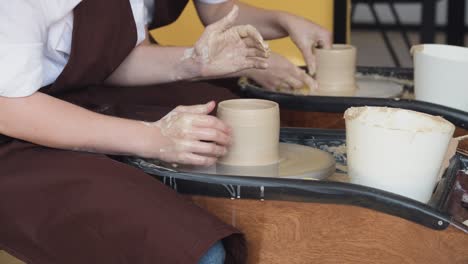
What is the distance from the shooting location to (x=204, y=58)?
166 centimetres

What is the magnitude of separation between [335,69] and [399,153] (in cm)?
83

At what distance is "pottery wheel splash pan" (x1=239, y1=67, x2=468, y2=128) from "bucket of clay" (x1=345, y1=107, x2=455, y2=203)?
0.45 meters

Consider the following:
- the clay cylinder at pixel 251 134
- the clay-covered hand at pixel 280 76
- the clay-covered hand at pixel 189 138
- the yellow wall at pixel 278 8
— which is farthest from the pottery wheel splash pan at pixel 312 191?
the yellow wall at pixel 278 8

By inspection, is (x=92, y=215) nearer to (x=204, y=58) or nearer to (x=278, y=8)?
(x=204, y=58)

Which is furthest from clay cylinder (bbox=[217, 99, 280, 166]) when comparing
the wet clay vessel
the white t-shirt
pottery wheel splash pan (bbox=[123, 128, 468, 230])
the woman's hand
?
the woman's hand

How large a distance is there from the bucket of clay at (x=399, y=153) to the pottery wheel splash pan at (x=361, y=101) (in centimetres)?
45

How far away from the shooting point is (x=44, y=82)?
152 centimetres

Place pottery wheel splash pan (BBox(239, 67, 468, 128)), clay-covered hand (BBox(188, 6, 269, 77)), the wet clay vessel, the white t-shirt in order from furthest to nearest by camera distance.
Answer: pottery wheel splash pan (BBox(239, 67, 468, 128))
clay-covered hand (BBox(188, 6, 269, 77))
the wet clay vessel
the white t-shirt

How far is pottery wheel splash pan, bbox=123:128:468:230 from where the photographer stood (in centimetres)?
120

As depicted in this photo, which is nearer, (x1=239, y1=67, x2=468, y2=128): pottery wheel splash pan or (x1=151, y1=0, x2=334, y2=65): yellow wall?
(x1=239, y1=67, x2=468, y2=128): pottery wheel splash pan

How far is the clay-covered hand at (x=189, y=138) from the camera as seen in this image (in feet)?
4.46

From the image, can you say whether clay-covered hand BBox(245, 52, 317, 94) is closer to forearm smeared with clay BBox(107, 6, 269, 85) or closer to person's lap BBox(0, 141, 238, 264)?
forearm smeared with clay BBox(107, 6, 269, 85)

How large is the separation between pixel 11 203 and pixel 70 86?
340mm

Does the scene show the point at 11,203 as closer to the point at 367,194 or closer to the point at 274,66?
the point at 367,194
